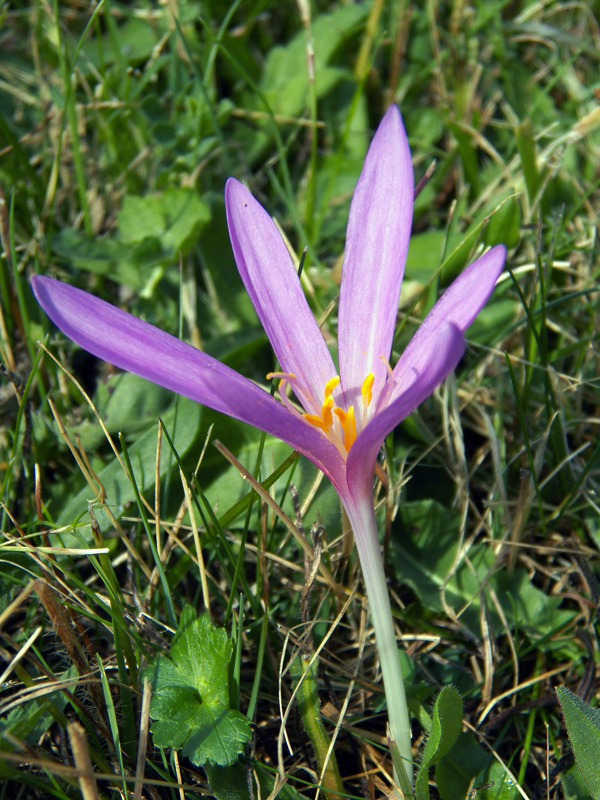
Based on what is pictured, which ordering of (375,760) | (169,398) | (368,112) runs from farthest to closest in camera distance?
(368,112)
(169,398)
(375,760)

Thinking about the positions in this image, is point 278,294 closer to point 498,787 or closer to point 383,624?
point 383,624

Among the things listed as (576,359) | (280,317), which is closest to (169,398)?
(280,317)

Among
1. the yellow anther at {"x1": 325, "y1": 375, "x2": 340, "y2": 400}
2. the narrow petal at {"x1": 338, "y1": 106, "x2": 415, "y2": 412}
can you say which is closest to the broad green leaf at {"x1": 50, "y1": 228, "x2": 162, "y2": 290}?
the narrow petal at {"x1": 338, "y1": 106, "x2": 415, "y2": 412}

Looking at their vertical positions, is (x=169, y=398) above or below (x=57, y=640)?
above

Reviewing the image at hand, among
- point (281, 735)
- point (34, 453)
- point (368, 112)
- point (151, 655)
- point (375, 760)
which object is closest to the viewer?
point (281, 735)

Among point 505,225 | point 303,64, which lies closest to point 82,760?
point 505,225

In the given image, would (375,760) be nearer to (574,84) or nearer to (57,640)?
(57,640)

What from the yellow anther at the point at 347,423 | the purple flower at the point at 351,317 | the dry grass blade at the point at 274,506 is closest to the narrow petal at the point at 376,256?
the purple flower at the point at 351,317
